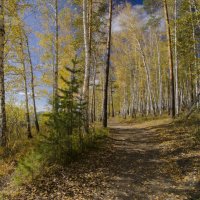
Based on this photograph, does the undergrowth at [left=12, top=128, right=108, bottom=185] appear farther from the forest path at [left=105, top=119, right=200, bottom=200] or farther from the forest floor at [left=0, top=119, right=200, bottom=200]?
the forest path at [left=105, top=119, right=200, bottom=200]

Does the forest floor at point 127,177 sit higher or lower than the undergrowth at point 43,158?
lower

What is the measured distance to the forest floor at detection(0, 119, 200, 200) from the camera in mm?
6477

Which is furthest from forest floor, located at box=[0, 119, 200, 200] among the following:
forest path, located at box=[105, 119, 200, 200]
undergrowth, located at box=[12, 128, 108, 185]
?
undergrowth, located at box=[12, 128, 108, 185]

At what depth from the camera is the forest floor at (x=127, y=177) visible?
255 inches

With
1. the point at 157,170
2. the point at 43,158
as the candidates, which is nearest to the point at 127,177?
the point at 157,170

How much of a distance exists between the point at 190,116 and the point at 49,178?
38.4 ft

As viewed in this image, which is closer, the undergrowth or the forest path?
the forest path

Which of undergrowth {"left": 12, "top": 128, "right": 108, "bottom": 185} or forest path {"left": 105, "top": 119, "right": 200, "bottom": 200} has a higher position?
undergrowth {"left": 12, "top": 128, "right": 108, "bottom": 185}

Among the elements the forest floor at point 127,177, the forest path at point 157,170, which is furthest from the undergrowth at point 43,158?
the forest path at point 157,170

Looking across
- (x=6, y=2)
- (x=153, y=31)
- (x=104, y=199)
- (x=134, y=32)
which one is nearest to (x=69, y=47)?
(x=134, y=32)

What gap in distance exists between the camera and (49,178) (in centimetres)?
732

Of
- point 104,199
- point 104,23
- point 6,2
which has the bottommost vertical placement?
point 104,199

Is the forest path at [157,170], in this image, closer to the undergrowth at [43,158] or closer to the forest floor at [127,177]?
the forest floor at [127,177]

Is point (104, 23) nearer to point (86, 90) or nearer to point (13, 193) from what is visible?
point (86, 90)
